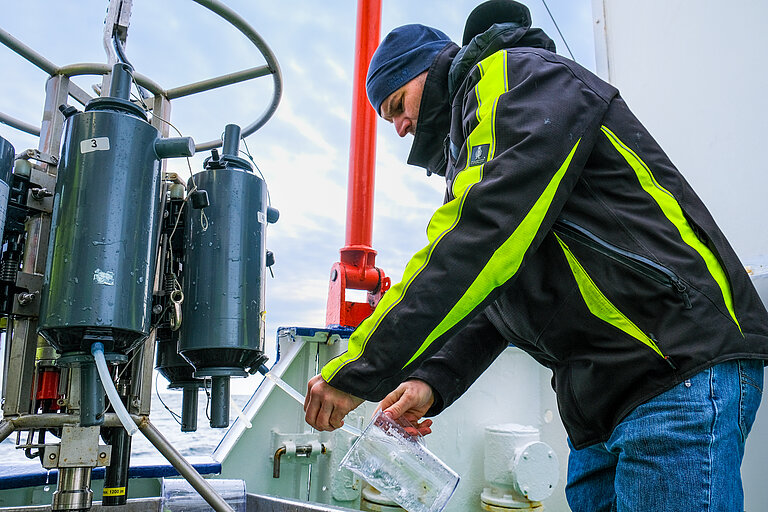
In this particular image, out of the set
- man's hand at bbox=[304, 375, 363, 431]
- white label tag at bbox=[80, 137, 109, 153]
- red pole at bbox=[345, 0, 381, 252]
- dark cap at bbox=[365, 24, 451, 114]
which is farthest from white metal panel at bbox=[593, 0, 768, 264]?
red pole at bbox=[345, 0, 381, 252]

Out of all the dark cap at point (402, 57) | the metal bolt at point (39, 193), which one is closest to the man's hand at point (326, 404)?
the dark cap at point (402, 57)

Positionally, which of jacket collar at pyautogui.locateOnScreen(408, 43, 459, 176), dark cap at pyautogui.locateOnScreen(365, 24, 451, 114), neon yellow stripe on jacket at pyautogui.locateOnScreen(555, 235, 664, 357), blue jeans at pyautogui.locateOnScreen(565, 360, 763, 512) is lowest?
blue jeans at pyautogui.locateOnScreen(565, 360, 763, 512)

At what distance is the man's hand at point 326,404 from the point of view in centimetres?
86

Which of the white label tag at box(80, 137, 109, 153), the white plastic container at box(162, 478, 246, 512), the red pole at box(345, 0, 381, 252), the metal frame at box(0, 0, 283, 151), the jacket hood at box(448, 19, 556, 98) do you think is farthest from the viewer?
the red pole at box(345, 0, 381, 252)

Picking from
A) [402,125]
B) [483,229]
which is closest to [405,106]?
[402,125]

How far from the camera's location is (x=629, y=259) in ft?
2.72

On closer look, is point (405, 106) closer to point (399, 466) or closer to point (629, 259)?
point (629, 259)

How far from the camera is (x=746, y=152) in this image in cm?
151

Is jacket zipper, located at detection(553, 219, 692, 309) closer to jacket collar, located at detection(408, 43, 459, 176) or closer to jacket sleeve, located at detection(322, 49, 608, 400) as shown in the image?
jacket sleeve, located at detection(322, 49, 608, 400)

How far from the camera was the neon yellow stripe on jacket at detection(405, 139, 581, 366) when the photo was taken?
0.81 m

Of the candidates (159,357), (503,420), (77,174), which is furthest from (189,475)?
(503,420)

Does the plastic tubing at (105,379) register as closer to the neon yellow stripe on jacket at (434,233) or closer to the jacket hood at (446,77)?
the neon yellow stripe on jacket at (434,233)

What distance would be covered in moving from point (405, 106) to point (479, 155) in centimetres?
49

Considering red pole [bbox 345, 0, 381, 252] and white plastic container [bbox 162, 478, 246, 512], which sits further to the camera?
red pole [bbox 345, 0, 381, 252]
